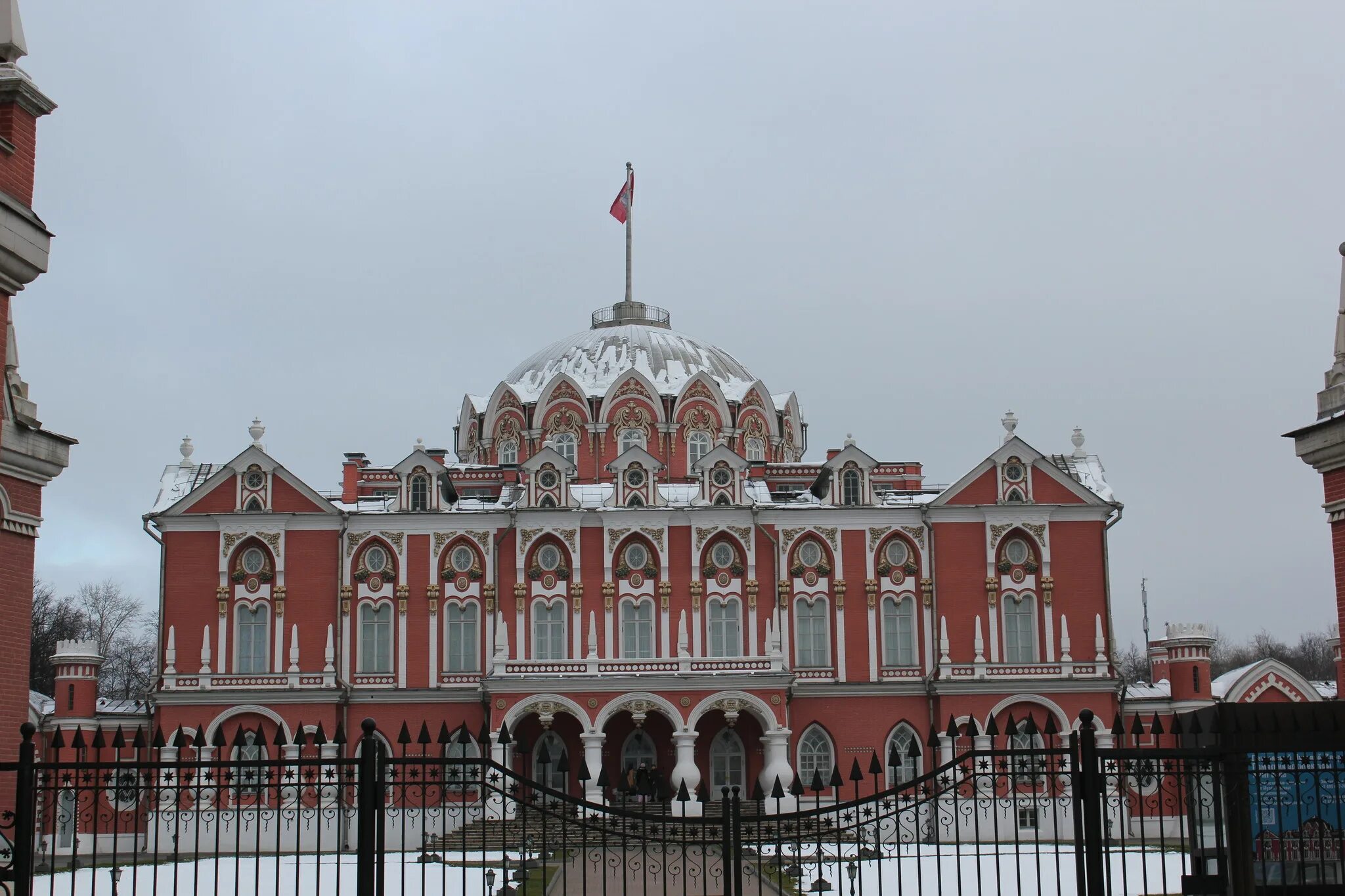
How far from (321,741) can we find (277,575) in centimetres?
2923

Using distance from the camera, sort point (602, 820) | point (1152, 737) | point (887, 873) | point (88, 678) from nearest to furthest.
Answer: point (602, 820), point (887, 873), point (1152, 737), point (88, 678)

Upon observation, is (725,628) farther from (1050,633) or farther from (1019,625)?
(1050,633)

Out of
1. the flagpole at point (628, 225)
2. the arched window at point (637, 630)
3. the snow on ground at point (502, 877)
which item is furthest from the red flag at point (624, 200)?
the snow on ground at point (502, 877)

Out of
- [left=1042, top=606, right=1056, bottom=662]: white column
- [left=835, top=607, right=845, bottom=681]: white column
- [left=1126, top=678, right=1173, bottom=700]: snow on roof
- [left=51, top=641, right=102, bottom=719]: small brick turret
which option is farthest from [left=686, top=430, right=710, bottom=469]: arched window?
[left=51, top=641, right=102, bottom=719]: small brick turret

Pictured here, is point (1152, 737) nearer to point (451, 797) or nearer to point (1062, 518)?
point (1062, 518)

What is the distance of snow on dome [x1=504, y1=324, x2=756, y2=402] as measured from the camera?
49.4m

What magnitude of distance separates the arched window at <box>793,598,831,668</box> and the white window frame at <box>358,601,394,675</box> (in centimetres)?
1076

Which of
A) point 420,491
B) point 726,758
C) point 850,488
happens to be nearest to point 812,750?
point 726,758

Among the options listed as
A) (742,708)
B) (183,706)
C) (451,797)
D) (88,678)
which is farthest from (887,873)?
(88,678)

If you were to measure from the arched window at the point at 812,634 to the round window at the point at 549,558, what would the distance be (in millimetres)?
6466

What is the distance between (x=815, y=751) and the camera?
137 feet

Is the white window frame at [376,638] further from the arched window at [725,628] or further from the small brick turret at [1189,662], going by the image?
the small brick turret at [1189,662]

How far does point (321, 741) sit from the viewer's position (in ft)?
45.0

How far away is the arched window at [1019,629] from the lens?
42.2 metres
